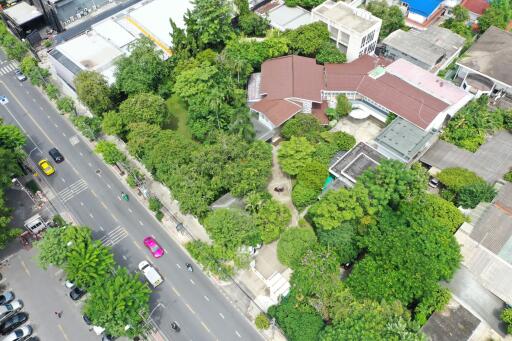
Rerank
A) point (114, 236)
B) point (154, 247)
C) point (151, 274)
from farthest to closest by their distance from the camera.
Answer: point (114, 236) < point (154, 247) < point (151, 274)

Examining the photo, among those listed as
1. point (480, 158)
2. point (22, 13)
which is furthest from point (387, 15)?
point (22, 13)

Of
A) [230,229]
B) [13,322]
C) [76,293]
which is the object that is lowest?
[13,322]

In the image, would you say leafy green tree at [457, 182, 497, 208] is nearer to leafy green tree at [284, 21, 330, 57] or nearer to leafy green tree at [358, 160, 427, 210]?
leafy green tree at [358, 160, 427, 210]

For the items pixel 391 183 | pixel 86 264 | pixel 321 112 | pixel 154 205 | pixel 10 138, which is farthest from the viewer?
pixel 321 112

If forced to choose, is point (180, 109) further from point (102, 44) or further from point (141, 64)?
point (102, 44)

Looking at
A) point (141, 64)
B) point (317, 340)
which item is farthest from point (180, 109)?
point (317, 340)

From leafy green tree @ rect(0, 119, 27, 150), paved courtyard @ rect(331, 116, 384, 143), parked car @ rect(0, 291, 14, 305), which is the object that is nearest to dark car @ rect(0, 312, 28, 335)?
parked car @ rect(0, 291, 14, 305)

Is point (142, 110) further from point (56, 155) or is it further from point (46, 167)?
point (46, 167)
